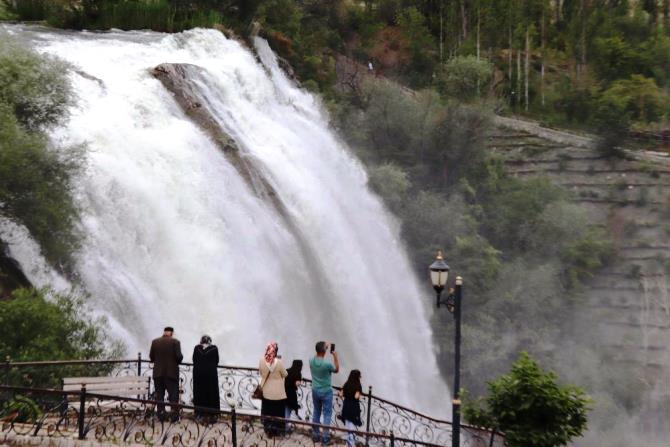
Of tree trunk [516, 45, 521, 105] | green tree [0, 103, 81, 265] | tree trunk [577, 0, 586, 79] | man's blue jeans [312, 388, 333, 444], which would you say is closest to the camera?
man's blue jeans [312, 388, 333, 444]

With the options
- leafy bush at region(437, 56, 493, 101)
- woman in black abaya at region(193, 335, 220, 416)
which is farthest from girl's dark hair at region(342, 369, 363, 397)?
leafy bush at region(437, 56, 493, 101)

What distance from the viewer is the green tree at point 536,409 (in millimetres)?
11805

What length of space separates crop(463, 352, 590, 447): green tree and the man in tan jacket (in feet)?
15.4

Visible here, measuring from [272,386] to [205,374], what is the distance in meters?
0.93

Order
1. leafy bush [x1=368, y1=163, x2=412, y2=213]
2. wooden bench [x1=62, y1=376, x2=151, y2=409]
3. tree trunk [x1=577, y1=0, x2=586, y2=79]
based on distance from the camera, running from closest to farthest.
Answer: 1. wooden bench [x1=62, y1=376, x2=151, y2=409]
2. leafy bush [x1=368, y1=163, x2=412, y2=213]
3. tree trunk [x1=577, y1=0, x2=586, y2=79]

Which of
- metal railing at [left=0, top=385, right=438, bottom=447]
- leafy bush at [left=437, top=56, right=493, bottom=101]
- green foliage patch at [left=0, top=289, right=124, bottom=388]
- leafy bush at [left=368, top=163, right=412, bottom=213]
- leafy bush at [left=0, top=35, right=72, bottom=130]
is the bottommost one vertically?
metal railing at [left=0, top=385, right=438, bottom=447]

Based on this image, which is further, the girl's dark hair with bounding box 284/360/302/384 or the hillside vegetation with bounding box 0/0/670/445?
the hillside vegetation with bounding box 0/0/670/445

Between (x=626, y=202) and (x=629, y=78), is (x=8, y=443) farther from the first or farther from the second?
(x=629, y=78)

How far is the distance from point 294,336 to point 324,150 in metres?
9.32

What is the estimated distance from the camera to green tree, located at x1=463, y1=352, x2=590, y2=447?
38.7 feet

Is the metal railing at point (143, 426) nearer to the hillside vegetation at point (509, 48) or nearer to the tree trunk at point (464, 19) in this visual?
the hillside vegetation at point (509, 48)

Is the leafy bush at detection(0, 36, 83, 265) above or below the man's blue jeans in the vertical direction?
above

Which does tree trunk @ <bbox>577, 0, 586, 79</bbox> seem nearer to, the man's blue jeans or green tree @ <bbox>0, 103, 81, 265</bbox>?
green tree @ <bbox>0, 103, 81, 265</bbox>

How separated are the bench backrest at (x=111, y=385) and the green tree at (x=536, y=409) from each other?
5.22m
